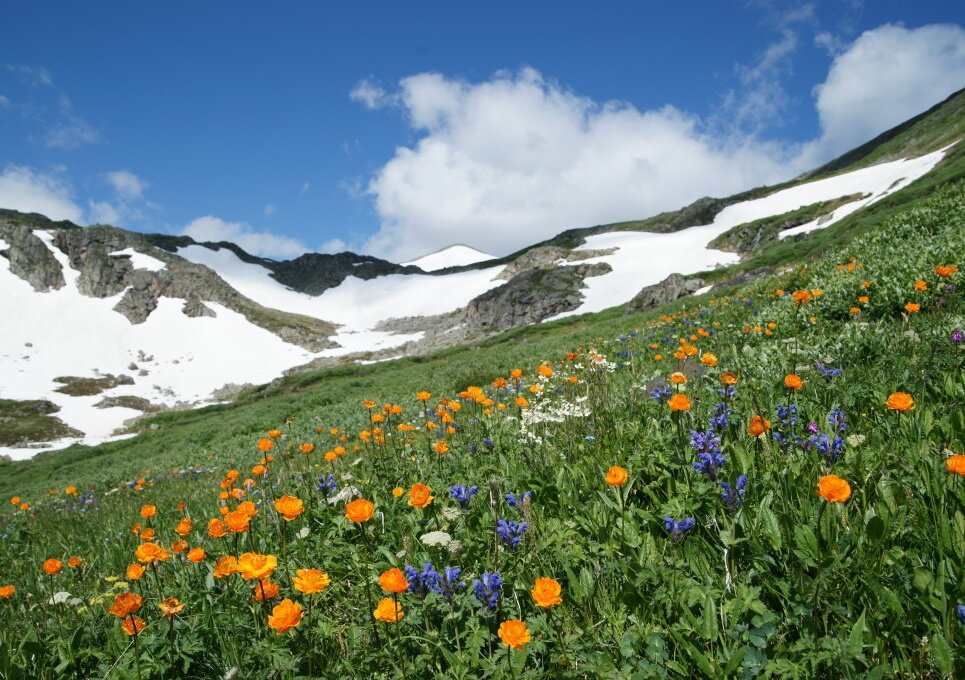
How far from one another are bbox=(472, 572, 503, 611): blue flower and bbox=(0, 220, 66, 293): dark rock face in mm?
129360

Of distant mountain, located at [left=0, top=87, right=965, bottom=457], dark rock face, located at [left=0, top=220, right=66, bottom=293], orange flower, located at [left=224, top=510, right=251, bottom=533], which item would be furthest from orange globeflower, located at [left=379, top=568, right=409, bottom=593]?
dark rock face, located at [left=0, top=220, right=66, bottom=293]

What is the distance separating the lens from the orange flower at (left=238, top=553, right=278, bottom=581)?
203 cm

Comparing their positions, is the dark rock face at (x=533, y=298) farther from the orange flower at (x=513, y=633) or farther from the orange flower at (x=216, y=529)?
the orange flower at (x=513, y=633)

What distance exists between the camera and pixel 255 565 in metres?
2.12

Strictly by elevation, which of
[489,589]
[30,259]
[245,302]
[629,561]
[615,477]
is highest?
[30,259]

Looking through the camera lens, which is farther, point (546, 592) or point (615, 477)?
point (615, 477)

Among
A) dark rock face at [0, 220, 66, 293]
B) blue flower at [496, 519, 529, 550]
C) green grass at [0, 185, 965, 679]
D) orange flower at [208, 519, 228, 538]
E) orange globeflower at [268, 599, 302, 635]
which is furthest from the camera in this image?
dark rock face at [0, 220, 66, 293]

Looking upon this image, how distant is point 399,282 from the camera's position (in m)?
159

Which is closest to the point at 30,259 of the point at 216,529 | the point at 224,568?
the point at 216,529

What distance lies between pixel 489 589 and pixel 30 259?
135 meters

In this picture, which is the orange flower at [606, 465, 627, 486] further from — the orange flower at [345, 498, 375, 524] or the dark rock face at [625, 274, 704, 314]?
the dark rock face at [625, 274, 704, 314]

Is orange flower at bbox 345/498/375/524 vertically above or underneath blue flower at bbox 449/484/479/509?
above

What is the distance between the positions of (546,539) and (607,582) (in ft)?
1.36

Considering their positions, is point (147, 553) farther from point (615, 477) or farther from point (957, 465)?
point (957, 465)
